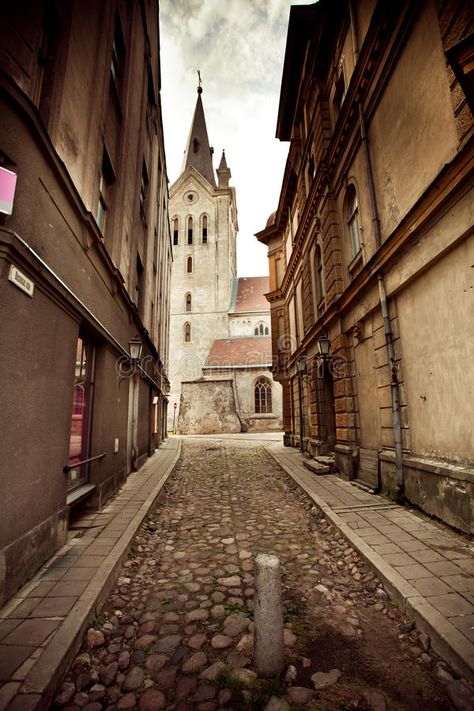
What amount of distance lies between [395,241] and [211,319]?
111 feet

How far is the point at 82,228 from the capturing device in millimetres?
5227

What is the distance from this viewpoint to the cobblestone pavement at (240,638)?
85.4 inches

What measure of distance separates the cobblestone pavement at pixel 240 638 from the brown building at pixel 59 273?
1182 mm

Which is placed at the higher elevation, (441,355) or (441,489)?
(441,355)

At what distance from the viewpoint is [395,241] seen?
6098 mm

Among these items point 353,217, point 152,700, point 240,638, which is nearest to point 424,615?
point 240,638

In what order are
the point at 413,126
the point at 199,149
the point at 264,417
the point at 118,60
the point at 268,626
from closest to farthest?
1. the point at 268,626
2. the point at 413,126
3. the point at 118,60
4. the point at 264,417
5. the point at 199,149

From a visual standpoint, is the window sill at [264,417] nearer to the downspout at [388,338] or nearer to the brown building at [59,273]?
the brown building at [59,273]

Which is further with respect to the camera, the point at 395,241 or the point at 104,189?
the point at 104,189

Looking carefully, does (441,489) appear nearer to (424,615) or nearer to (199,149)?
(424,615)

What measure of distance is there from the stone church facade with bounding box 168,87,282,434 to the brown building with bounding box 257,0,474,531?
61.4 feet

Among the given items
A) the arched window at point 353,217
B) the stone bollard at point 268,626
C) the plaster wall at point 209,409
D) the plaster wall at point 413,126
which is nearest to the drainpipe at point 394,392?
the plaster wall at point 413,126

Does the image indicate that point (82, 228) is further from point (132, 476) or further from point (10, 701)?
point (132, 476)

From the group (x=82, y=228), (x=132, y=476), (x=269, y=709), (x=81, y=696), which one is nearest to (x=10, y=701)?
(x=81, y=696)
